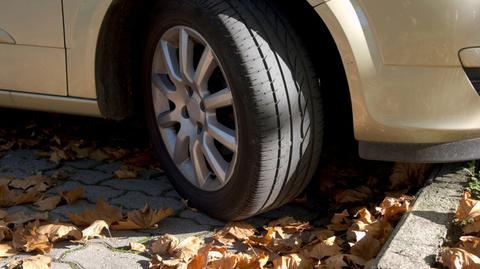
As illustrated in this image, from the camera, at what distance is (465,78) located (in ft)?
7.31

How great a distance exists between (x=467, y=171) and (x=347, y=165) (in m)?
0.64

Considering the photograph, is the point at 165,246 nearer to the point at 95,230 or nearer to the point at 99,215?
the point at 95,230

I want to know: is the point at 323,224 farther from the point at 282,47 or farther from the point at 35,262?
the point at 35,262

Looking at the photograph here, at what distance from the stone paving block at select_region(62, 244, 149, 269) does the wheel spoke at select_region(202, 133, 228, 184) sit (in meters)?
0.45

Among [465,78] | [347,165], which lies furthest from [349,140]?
[465,78]

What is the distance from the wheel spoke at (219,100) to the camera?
257 cm

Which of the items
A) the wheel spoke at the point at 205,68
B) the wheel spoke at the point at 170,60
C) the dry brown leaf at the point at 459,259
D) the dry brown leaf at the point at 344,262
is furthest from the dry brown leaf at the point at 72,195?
the dry brown leaf at the point at 459,259

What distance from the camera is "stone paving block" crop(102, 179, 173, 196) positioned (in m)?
3.19

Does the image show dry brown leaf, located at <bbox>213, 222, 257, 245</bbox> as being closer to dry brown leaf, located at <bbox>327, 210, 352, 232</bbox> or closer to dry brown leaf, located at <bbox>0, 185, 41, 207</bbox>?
dry brown leaf, located at <bbox>327, 210, 352, 232</bbox>

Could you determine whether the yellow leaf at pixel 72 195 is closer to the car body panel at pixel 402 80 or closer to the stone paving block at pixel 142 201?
the stone paving block at pixel 142 201

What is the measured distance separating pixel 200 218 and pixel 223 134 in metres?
0.42

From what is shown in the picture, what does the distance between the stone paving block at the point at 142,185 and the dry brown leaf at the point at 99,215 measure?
27cm

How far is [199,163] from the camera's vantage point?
2.84 metres

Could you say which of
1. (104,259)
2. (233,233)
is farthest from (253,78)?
(104,259)
